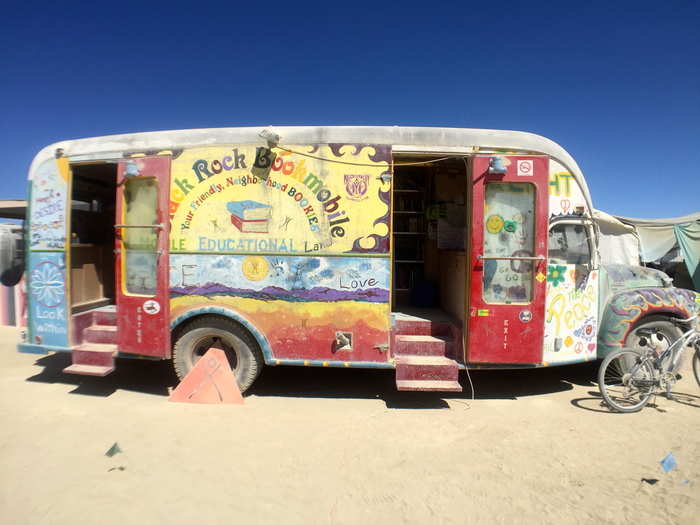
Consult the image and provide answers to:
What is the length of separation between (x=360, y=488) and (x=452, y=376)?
1.81 meters

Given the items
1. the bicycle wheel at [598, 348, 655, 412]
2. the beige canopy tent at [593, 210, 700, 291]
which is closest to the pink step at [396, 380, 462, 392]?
the bicycle wheel at [598, 348, 655, 412]

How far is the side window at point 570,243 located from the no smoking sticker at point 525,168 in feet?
2.49

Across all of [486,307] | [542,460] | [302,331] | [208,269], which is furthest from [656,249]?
[208,269]

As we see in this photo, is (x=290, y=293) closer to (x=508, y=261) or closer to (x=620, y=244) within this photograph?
(x=508, y=261)

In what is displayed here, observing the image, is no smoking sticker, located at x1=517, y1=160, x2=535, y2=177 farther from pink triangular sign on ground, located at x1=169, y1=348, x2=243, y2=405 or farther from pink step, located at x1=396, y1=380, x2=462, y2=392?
pink triangular sign on ground, located at x1=169, y1=348, x2=243, y2=405

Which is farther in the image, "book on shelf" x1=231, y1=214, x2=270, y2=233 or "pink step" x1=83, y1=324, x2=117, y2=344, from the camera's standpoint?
"pink step" x1=83, y1=324, x2=117, y2=344

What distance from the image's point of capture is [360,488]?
294 centimetres

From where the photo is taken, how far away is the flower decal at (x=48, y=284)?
4.77 m

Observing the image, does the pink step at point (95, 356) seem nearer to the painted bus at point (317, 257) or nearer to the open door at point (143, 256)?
the painted bus at point (317, 257)

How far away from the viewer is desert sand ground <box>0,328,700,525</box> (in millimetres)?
2688

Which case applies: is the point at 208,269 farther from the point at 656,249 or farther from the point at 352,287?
the point at 656,249

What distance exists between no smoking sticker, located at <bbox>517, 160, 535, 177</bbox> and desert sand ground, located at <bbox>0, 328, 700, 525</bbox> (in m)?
2.63

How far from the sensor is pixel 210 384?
448 cm

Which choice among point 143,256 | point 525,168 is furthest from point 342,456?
point 525,168
